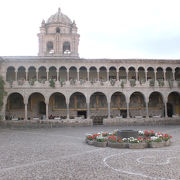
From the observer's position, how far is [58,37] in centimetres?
3212

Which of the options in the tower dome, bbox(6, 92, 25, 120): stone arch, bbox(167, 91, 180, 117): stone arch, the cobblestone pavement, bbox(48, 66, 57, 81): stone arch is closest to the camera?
the cobblestone pavement

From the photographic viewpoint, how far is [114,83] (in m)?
25.5

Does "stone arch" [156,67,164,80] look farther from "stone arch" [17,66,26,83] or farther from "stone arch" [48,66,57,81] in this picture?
"stone arch" [17,66,26,83]

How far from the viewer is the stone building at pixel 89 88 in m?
24.8

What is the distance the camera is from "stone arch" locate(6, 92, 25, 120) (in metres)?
26.4

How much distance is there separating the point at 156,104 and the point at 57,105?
13488 millimetres

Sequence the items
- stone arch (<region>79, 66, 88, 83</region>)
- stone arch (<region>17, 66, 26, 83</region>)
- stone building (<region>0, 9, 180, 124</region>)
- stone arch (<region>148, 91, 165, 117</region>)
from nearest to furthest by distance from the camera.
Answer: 1. stone building (<region>0, 9, 180, 124</region>)
2. stone arch (<region>17, 66, 26, 83</region>)
3. stone arch (<region>79, 66, 88, 83</region>)
4. stone arch (<region>148, 91, 165, 117</region>)

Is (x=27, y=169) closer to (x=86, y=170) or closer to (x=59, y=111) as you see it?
(x=86, y=170)

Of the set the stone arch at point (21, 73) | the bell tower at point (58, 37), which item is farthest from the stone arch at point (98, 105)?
the stone arch at point (21, 73)

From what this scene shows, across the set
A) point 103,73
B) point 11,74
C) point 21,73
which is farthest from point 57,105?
point 103,73

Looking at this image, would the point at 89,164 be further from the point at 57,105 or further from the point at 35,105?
the point at 35,105

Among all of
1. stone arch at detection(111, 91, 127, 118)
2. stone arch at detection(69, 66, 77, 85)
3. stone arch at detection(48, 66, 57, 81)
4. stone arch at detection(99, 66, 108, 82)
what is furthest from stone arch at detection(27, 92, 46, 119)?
stone arch at detection(111, 91, 127, 118)

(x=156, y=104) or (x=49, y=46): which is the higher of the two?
(x=49, y=46)

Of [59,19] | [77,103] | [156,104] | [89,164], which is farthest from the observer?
[59,19]
